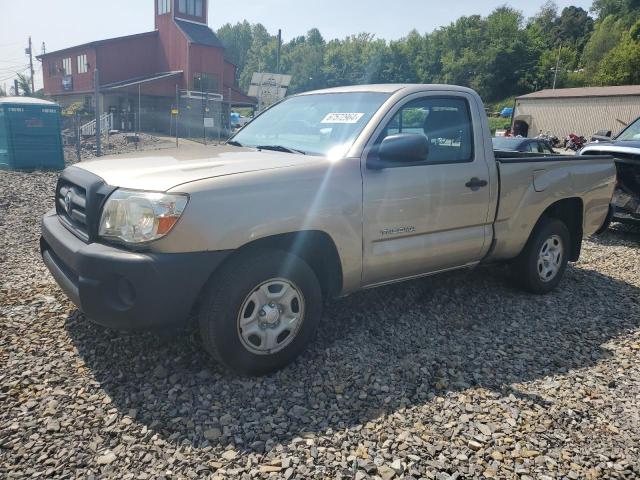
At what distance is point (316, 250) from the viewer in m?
3.29

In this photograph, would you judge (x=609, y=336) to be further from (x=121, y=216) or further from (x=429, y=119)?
(x=121, y=216)

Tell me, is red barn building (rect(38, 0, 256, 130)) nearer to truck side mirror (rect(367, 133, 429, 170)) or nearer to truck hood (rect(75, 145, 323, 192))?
truck hood (rect(75, 145, 323, 192))

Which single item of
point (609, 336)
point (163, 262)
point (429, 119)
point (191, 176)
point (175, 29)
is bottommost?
point (609, 336)

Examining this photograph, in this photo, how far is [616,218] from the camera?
7301 mm

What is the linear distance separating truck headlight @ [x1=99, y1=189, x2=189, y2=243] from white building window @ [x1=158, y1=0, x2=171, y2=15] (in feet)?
124

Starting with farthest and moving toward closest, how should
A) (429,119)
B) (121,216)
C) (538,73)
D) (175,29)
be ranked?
1. (538,73)
2. (175,29)
3. (429,119)
4. (121,216)

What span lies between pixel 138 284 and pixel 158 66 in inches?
1549

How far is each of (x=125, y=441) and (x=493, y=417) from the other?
202 cm

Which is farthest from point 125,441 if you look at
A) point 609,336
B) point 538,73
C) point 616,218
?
point 538,73

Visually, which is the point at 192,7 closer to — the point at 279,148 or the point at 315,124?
the point at 315,124

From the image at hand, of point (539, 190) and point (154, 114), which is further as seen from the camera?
point (154, 114)

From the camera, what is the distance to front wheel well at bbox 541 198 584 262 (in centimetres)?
500

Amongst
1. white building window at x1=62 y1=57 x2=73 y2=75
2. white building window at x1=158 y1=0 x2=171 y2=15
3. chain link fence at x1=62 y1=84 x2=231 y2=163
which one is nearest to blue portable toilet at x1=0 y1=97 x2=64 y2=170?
chain link fence at x1=62 y1=84 x2=231 y2=163

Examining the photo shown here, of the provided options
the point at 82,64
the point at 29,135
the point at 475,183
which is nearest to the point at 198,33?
the point at 82,64
